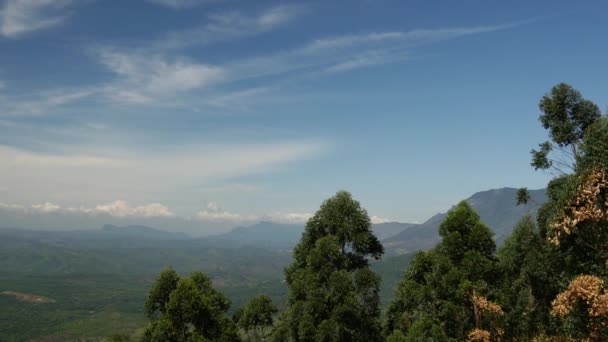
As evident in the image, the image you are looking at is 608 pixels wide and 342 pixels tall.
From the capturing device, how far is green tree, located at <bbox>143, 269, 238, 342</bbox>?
1161 inches

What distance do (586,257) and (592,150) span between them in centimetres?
859

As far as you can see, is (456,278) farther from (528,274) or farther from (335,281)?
(528,274)

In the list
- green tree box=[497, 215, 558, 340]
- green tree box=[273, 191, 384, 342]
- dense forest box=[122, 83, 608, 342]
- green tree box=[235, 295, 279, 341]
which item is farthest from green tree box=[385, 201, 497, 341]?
green tree box=[235, 295, 279, 341]

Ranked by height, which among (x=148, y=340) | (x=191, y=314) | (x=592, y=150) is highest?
(x=592, y=150)

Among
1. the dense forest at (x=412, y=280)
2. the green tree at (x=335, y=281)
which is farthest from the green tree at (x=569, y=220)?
the green tree at (x=335, y=281)

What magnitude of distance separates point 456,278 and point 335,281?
8.17 metres

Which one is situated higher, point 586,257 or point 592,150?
point 592,150

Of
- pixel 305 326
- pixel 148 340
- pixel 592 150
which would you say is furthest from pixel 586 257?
pixel 148 340

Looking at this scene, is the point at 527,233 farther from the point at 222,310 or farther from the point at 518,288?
the point at 222,310

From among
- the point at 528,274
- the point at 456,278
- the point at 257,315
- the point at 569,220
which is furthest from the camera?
the point at 528,274

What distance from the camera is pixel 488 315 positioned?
22.3m

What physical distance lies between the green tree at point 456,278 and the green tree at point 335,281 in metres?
4.21

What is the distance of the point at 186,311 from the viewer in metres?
29.8

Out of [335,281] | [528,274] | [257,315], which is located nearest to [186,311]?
[335,281]
